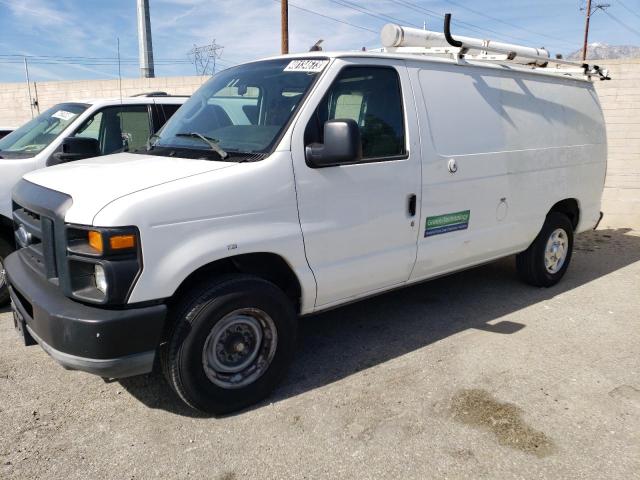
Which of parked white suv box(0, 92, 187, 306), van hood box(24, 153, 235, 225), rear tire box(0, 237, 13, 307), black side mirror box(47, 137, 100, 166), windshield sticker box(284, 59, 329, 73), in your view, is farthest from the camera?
black side mirror box(47, 137, 100, 166)

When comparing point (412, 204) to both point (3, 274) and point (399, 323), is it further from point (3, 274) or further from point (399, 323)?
point (3, 274)

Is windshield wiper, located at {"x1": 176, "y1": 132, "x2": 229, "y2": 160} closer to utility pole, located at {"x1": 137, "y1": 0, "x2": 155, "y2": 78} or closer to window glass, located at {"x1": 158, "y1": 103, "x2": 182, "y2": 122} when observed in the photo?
window glass, located at {"x1": 158, "y1": 103, "x2": 182, "y2": 122}

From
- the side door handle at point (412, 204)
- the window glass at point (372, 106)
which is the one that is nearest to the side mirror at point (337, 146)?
the window glass at point (372, 106)

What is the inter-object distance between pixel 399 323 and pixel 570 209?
2565mm

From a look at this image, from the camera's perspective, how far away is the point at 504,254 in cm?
511

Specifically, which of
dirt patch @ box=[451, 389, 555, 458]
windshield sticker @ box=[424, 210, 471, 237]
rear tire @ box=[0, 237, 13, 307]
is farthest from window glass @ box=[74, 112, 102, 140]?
dirt patch @ box=[451, 389, 555, 458]

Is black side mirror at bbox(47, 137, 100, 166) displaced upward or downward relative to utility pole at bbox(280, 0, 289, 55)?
downward

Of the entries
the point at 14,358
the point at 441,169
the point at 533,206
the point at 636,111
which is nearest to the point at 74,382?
the point at 14,358

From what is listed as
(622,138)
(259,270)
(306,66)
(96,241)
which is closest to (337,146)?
(306,66)

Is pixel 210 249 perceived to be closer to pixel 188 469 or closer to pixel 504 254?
pixel 188 469

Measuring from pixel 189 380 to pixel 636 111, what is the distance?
10437 millimetres

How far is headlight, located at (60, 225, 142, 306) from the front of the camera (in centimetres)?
269

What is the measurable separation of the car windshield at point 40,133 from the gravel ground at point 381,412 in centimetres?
165

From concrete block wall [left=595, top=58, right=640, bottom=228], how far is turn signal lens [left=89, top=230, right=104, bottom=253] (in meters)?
9.87
